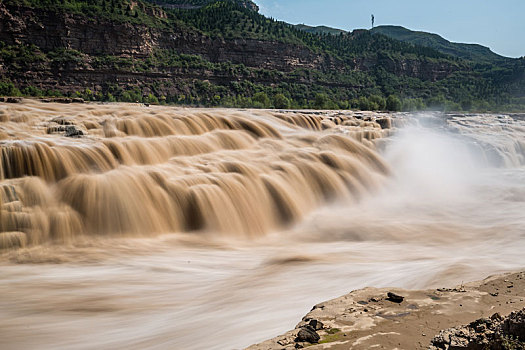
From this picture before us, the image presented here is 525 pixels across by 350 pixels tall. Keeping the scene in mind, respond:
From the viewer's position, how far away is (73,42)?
239 ft

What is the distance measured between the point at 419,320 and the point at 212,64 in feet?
286

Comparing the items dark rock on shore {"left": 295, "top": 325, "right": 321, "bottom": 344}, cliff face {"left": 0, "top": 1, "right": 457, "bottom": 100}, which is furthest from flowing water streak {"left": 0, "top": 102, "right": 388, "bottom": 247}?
cliff face {"left": 0, "top": 1, "right": 457, "bottom": 100}

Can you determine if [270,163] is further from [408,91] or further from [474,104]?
[408,91]

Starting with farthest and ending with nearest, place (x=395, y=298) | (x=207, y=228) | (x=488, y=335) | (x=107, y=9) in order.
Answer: (x=107, y=9) → (x=207, y=228) → (x=395, y=298) → (x=488, y=335)

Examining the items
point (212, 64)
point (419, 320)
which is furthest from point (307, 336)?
point (212, 64)

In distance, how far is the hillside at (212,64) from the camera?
66.8 metres

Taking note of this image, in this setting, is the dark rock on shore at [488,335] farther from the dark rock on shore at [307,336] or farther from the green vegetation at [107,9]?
the green vegetation at [107,9]

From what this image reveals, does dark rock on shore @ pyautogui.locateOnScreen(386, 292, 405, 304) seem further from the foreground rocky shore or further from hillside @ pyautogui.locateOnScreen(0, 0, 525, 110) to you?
hillside @ pyautogui.locateOnScreen(0, 0, 525, 110)

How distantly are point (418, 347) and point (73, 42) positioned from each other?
81900mm

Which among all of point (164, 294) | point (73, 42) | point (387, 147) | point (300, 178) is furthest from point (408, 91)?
point (164, 294)

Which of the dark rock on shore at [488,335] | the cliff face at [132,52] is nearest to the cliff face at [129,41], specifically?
the cliff face at [132,52]

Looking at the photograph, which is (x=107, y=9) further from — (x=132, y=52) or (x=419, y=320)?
(x=419, y=320)

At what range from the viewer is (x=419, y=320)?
3338mm

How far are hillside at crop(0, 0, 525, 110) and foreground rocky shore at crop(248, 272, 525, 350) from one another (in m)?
52.3
